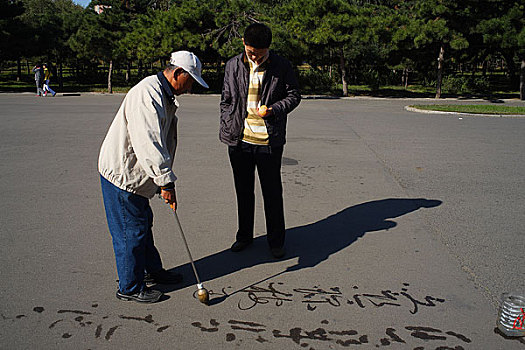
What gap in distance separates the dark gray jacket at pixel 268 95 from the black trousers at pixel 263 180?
0.10 metres

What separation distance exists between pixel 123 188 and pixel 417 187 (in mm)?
4573

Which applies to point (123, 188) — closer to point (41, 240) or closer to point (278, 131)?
point (278, 131)

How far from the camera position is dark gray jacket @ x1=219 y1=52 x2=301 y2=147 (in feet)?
13.0

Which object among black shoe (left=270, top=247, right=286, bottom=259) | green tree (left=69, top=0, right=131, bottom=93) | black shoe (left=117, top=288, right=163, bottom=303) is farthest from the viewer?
green tree (left=69, top=0, right=131, bottom=93)

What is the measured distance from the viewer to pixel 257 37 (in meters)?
3.75

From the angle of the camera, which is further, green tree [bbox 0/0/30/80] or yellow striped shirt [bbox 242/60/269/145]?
green tree [bbox 0/0/30/80]

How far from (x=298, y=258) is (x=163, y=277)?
47.1 inches

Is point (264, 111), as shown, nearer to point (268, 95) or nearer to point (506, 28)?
point (268, 95)

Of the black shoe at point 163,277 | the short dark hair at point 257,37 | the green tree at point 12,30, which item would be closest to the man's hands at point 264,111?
the short dark hair at point 257,37

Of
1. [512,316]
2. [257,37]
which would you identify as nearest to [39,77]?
[257,37]

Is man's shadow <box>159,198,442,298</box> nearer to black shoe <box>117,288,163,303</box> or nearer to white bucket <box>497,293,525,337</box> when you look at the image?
black shoe <box>117,288,163,303</box>

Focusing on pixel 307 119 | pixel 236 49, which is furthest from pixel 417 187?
pixel 236 49

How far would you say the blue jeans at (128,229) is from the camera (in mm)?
3193

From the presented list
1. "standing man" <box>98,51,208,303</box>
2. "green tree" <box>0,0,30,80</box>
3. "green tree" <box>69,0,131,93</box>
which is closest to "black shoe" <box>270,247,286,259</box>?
"standing man" <box>98,51,208,303</box>
